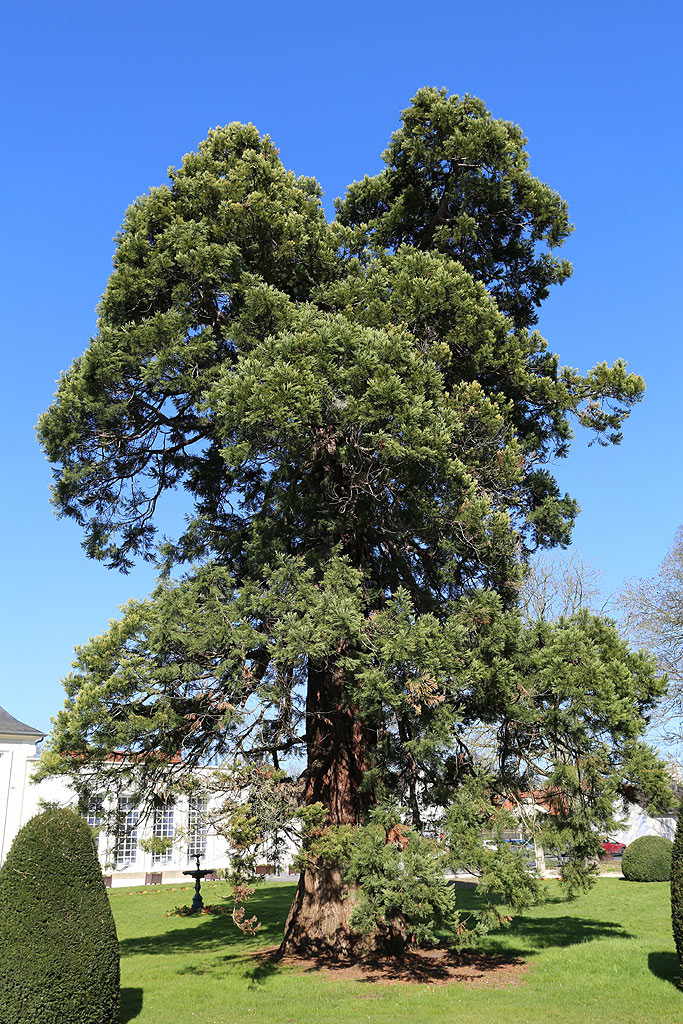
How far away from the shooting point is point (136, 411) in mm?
14891

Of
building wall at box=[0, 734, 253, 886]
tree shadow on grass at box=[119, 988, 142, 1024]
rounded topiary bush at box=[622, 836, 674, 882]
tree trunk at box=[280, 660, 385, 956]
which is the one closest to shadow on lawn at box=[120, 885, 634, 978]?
tree trunk at box=[280, 660, 385, 956]

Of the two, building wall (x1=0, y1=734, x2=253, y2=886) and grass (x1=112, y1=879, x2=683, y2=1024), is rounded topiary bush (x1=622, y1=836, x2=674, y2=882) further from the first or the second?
building wall (x1=0, y1=734, x2=253, y2=886)

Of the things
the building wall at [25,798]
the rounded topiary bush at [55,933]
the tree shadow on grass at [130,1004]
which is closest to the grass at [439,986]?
the tree shadow on grass at [130,1004]

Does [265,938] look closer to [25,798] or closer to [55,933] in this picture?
[55,933]

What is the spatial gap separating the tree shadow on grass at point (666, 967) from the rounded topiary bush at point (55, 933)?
731 cm

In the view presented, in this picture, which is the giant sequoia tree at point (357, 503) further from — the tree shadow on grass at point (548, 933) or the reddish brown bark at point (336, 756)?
the tree shadow on grass at point (548, 933)

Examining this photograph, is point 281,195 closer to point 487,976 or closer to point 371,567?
point 371,567

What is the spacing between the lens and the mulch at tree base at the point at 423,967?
11633 mm

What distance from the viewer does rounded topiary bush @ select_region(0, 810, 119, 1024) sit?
26.9 feet

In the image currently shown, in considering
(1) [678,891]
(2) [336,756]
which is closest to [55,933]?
(2) [336,756]

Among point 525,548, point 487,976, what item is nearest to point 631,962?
point 487,976

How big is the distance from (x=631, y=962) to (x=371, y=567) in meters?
7.50

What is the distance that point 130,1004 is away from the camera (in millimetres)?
10523

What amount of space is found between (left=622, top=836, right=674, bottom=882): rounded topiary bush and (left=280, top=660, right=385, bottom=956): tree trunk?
15.0 metres
